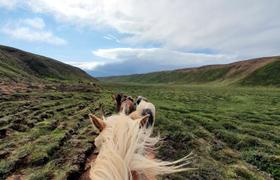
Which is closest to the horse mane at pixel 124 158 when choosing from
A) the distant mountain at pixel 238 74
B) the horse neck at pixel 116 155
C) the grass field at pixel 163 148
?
the horse neck at pixel 116 155

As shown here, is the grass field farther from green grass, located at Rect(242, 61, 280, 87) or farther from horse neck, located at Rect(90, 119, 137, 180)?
green grass, located at Rect(242, 61, 280, 87)

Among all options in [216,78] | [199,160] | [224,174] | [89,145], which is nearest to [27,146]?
[89,145]

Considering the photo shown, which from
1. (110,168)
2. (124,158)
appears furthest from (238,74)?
(110,168)

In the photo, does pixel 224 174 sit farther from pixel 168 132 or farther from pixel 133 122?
pixel 133 122

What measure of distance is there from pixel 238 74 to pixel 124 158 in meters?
112

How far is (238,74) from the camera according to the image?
11019 cm

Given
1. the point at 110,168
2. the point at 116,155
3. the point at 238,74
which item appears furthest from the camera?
the point at 238,74

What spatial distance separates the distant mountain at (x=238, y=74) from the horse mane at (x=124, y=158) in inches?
3451

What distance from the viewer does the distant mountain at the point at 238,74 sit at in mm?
94450

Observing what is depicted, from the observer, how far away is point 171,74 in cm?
15288

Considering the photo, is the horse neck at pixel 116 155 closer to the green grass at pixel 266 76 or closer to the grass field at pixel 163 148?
the grass field at pixel 163 148

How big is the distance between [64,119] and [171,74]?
13384 cm

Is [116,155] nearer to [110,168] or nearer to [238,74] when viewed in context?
[110,168]

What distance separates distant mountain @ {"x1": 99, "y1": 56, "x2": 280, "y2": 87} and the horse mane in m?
87.7
